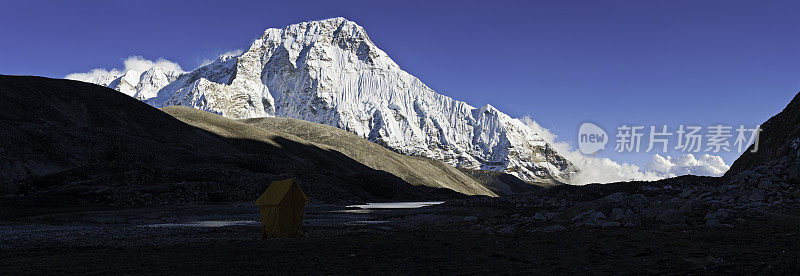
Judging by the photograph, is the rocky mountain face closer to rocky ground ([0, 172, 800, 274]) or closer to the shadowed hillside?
rocky ground ([0, 172, 800, 274])

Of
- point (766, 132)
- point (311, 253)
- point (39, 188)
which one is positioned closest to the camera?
point (311, 253)

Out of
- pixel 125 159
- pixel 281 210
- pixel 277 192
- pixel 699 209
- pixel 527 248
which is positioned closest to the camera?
pixel 527 248

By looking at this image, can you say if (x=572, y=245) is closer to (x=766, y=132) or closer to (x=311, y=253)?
(x=311, y=253)

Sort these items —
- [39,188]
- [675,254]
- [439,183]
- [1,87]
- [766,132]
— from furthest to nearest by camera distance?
[439,183]
[1,87]
[39,188]
[766,132]
[675,254]

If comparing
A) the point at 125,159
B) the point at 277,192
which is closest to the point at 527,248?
the point at 277,192

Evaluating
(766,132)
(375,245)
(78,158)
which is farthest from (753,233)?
(78,158)

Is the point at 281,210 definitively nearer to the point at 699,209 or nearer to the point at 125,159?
the point at 699,209

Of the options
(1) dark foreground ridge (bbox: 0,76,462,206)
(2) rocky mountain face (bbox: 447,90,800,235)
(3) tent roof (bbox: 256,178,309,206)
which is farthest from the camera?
(1) dark foreground ridge (bbox: 0,76,462,206)

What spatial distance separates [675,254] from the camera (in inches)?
451

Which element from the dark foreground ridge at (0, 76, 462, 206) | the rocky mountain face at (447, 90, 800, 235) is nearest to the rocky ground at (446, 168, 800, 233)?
the rocky mountain face at (447, 90, 800, 235)

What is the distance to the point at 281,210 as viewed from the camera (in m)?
18.5

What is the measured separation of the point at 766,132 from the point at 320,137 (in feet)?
491

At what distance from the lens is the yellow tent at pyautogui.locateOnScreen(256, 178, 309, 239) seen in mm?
18406

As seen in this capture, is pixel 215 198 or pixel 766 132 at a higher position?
pixel 766 132
